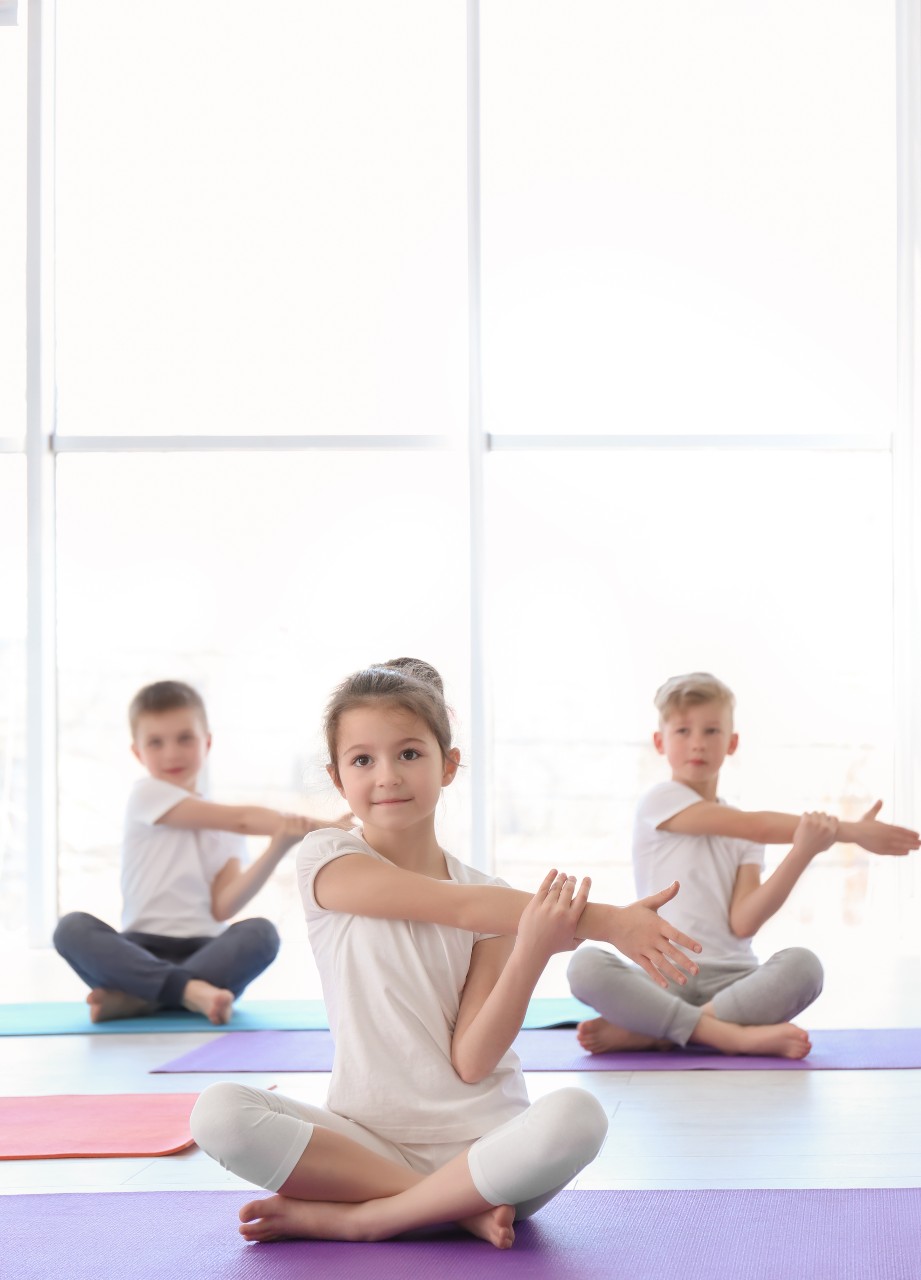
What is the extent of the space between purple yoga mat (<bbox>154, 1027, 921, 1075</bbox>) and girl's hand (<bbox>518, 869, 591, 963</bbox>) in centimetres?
100

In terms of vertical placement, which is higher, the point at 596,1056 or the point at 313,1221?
the point at 313,1221

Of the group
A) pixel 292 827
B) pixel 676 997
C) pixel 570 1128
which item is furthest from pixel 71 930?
pixel 570 1128

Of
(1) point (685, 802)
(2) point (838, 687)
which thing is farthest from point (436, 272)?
(1) point (685, 802)

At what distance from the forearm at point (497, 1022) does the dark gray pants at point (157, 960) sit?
151cm

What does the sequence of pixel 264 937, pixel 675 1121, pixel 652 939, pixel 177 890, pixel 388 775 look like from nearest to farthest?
pixel 652 939 → pixel 388 775 → pixel 675 1121 → pixel 264 937 → pixel 177 890

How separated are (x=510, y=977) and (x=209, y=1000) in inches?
60.1

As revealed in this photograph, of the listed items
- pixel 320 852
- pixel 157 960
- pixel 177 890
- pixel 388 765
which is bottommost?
pixel 157 960

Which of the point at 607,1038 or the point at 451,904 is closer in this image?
the point at 451,904

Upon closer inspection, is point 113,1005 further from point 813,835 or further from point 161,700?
point 813,835

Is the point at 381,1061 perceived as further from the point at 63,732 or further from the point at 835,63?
the point at 835,63

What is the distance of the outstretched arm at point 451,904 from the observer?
1425 millimetres

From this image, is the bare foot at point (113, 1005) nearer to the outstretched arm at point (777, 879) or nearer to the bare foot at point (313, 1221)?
the outstretched arm at point (777, 879)

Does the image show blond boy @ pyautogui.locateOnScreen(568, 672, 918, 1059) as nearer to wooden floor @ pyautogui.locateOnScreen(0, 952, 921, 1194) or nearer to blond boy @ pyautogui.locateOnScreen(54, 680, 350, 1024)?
wooden floor @ pyautogui.locateOnScreen(0, 952, 921, 1194)

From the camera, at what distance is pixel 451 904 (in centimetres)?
158
